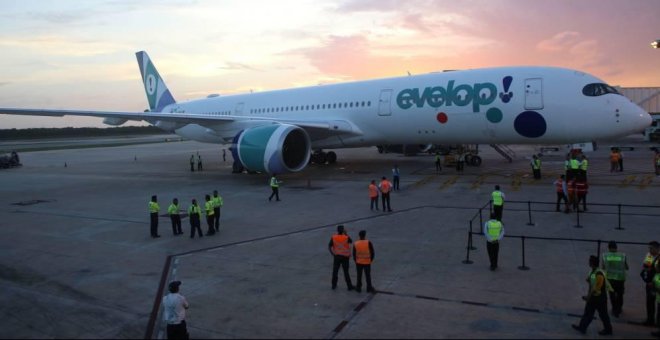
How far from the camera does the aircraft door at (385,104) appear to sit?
22609 millimetres

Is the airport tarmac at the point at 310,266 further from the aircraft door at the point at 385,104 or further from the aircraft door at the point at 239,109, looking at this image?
the aircraft door at the point at 239,109

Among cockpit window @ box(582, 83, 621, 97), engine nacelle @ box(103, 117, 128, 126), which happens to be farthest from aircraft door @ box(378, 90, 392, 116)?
engine nacelle @ box(103, 117, 128, 126)

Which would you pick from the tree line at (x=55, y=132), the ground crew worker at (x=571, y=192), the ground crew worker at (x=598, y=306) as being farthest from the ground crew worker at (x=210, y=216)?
the tree line at (x=55, y=132)

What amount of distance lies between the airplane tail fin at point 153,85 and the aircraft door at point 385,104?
20086 millimetres

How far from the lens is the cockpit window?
1812 cm

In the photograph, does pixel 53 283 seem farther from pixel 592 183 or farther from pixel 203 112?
pixel 203 112

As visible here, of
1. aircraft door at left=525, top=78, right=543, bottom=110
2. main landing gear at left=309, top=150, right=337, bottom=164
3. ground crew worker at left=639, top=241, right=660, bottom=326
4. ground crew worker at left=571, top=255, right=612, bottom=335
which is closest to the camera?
ground crew worker at left=571, top=255, right=612, bottom=335

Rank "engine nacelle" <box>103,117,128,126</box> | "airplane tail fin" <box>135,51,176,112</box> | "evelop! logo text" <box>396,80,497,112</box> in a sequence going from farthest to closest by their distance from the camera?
"airplane tail fin" <box>135,51,176,112</box> → "engine nacelle" <box>103,117,128,126</box> → "evelop! logo text" <box>396,80,497,112</box>

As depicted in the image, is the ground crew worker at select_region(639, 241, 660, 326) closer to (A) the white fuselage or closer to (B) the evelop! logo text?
(A) the white fuselage

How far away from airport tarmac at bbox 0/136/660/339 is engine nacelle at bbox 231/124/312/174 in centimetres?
160

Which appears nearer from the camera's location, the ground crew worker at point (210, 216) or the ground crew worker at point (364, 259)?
the ground crew worker at point (364, 259)

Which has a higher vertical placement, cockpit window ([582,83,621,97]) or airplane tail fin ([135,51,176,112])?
airplane tail fin ([135,51,176,112])

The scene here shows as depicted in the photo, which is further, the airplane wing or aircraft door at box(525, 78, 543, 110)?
the airplane wing

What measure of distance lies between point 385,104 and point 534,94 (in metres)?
6.54
